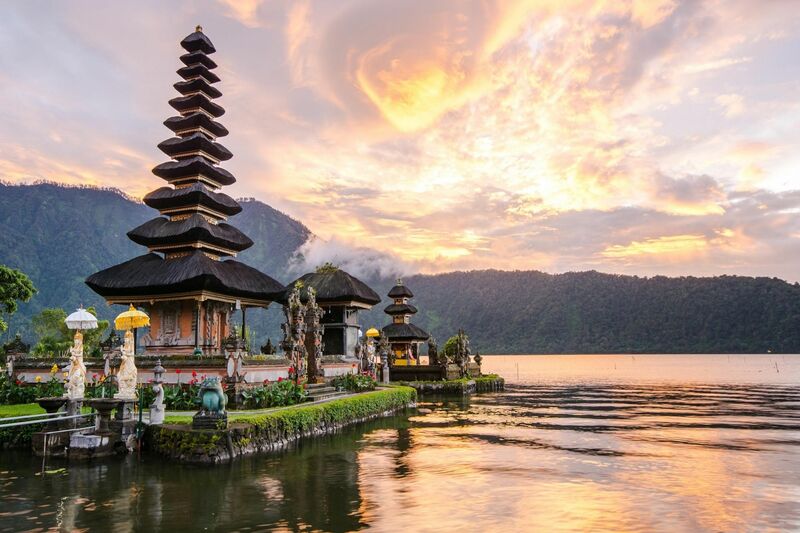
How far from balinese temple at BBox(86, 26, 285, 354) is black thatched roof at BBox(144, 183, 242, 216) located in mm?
58

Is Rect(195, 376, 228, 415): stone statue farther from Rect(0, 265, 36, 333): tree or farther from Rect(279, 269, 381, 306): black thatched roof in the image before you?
Rect(0, 265, 36, 333): tree

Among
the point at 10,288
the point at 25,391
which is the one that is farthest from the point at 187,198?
the point at 10,288

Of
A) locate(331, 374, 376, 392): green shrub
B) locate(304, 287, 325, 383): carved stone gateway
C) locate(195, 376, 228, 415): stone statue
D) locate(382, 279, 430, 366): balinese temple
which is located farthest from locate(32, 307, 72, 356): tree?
locate(195, 376, 228, 415): stone statue

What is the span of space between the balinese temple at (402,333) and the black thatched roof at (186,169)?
29.2 m

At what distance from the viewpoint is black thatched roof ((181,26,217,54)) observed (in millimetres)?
40594

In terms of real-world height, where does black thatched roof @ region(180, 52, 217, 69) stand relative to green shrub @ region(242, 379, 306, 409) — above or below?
above

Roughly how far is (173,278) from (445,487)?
2109 cm

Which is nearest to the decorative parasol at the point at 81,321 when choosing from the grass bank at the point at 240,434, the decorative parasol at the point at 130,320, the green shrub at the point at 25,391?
the decorative parasol at the point at 130,320

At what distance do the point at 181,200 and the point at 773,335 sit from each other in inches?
6699

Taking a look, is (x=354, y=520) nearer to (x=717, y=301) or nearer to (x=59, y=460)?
(x=59, y=460)

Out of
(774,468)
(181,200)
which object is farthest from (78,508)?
(181,200)

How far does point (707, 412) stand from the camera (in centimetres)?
3747

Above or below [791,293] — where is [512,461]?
below

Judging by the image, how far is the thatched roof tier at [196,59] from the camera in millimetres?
40400
